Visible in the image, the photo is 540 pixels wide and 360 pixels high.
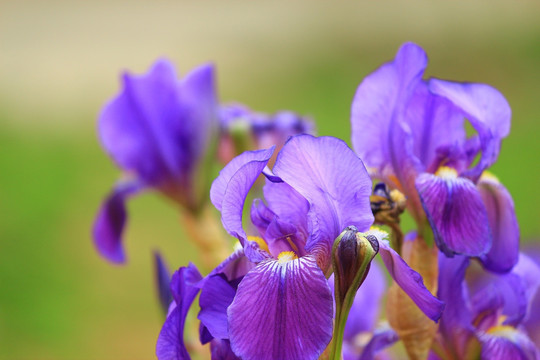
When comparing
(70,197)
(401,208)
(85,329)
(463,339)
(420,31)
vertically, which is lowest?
(85,329)

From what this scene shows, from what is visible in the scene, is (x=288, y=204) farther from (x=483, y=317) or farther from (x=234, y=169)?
(x=483, y=317)

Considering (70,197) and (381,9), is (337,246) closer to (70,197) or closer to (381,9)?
(70,197)

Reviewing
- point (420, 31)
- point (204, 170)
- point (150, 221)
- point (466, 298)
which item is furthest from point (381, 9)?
point (466, 298)

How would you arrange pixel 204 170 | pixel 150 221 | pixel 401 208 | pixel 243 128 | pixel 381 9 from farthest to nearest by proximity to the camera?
pixel 381 9
pixel 150 221
pixel 204 170
pixel 243 128
pixel 401 208

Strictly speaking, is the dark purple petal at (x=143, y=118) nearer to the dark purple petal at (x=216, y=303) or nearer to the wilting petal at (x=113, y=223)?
the wilting petal at (x=113, y=223)

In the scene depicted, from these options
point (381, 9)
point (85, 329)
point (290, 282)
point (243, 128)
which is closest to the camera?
point (290, 282)

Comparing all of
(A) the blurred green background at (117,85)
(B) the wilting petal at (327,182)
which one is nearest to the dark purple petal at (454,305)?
(B) the wilting petal at (327,182)

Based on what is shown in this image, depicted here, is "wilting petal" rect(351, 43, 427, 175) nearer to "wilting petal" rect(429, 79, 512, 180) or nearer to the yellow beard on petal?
"wilting petal" rect(429, 79, 512, 180)
